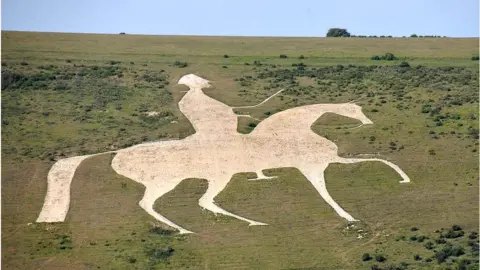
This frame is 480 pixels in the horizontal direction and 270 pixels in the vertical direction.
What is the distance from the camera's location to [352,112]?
255ft

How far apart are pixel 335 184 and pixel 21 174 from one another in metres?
21.7

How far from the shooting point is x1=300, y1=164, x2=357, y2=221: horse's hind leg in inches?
2470

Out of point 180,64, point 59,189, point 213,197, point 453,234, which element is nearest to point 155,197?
point 213,197

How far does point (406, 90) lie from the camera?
88000mm

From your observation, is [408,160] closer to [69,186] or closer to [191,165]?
[191,165]

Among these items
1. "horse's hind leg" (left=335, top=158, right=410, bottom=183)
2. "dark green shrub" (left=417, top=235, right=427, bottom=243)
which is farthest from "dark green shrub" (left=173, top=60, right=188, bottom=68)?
"dark green shrub" (left=417, top=235, right=427, bottom=243)

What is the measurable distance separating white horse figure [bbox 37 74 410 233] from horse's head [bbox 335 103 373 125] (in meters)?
0.10

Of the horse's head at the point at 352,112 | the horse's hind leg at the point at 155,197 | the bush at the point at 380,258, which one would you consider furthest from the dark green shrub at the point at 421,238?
the horse's head at the point at 352,112

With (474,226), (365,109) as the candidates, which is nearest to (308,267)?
(474,226)

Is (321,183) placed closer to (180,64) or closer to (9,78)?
(180,64)

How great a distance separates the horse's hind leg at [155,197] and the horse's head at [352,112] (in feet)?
56.1

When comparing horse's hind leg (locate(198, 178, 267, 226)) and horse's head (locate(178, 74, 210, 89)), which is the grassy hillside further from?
horse's head (locate(178, 74, 210, 89))

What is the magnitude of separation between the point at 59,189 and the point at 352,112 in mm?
24824

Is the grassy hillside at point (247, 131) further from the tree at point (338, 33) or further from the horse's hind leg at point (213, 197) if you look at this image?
the tree at point (338, 33)
